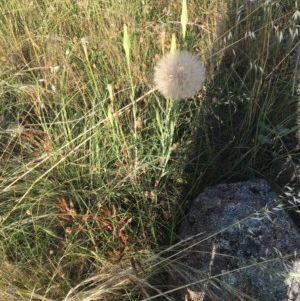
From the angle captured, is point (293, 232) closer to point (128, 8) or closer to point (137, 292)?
point (137, 292)

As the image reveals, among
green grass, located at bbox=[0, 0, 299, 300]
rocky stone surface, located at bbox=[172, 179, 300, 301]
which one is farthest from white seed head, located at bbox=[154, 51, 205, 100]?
rocky stone surface, located at bbox=[172, 179, 300, 301]

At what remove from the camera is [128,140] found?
5.62 ft

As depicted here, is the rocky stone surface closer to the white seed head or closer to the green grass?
the green grass

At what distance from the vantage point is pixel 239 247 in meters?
1.41

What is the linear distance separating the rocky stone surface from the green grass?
0.33ft

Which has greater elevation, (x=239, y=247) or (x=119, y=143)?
(x=119, y=143)

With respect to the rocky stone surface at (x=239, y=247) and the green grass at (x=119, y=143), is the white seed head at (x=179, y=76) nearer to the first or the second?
the green grass at (x=119, y=143)

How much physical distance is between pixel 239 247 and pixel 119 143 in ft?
1.76

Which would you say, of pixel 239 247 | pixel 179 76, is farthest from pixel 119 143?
pixel 239 247

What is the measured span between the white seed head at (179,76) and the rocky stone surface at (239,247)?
1.33 ft

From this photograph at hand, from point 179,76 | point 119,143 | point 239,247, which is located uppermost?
point 179,76

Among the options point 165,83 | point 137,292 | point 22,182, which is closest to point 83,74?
point 22,182

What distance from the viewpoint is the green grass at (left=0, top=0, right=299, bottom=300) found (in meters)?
1.49

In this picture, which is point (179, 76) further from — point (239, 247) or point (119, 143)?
→ point (239, 247)
